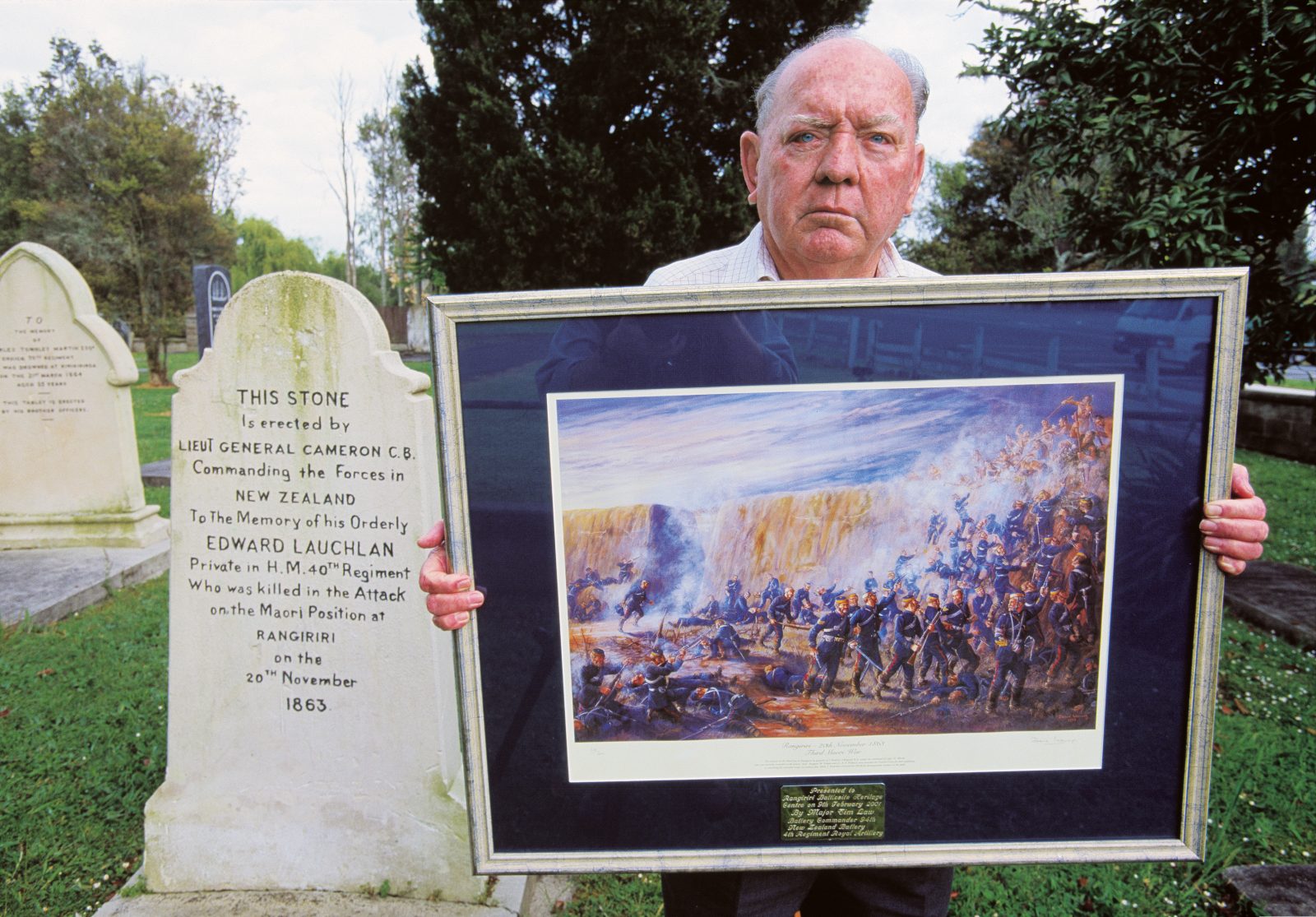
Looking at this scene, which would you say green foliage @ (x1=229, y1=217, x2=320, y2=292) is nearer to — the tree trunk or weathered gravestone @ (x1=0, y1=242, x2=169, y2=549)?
the tree trunk

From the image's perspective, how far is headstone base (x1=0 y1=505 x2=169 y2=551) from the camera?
20.5 feet

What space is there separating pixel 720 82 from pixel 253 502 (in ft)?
45.7

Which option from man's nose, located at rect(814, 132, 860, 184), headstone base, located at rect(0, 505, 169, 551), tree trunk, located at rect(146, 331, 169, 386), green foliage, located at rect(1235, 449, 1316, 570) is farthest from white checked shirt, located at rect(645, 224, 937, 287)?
tree trunk, located at rect(146, 331, 169, 386)

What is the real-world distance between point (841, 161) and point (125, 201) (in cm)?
2862

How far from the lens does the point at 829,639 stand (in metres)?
1.21

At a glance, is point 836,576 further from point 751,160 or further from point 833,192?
point 751,160

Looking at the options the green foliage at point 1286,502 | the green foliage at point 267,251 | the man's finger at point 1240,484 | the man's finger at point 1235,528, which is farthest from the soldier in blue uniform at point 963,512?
the green foliage at point 267,251

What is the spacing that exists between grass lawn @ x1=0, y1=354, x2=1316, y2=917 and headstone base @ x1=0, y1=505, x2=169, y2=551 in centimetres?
120

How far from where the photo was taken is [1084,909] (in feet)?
8.86

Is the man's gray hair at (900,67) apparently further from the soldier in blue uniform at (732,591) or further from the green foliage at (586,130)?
the green foliage at (586,130)

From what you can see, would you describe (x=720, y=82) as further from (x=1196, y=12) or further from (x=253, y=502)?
(x=253, y=502)

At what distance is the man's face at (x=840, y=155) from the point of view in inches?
58.4

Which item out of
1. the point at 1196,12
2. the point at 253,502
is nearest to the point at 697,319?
the point at 253,502

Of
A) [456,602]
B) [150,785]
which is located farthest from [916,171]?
[150,785]
